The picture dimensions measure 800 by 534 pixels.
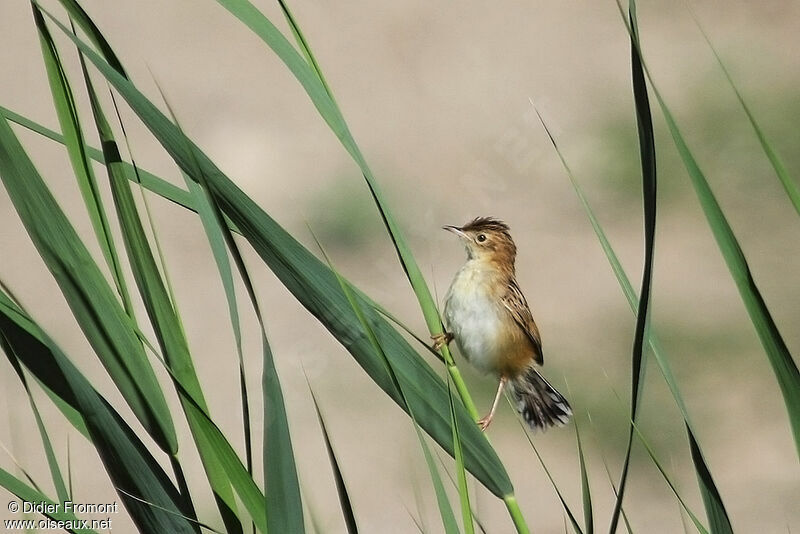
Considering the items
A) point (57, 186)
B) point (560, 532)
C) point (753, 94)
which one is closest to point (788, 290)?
point (753, 94)

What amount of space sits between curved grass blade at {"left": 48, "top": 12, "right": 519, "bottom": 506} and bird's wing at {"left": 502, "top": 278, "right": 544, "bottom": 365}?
144 cm

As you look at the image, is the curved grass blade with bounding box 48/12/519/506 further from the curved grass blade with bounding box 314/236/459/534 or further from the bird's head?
the bird's head

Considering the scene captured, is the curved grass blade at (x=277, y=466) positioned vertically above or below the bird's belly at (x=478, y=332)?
below

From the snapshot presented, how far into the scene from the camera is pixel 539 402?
3074 mm

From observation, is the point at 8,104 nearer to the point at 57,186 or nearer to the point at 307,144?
the point at 57,186

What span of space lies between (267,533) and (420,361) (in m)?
0.32

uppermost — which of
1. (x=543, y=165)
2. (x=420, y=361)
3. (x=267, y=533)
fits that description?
(x=543, y=165)

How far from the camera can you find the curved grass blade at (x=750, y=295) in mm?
1551

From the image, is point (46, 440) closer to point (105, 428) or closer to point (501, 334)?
point (105, 428)

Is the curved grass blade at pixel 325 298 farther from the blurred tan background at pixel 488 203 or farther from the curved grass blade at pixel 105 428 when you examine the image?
the blurred tan background at pixel 488 203

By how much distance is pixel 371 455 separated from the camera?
5738 mm

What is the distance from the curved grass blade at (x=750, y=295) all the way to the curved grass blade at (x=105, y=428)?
0.81 m

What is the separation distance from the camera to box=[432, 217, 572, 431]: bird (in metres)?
3.02

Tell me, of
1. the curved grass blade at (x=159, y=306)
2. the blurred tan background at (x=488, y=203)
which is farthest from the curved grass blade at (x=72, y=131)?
the blurred tan background at (x=488, y=203)
